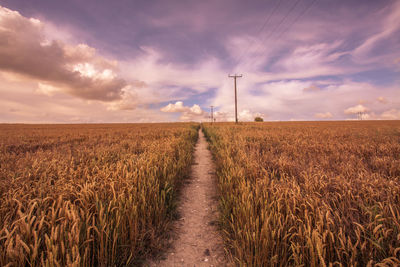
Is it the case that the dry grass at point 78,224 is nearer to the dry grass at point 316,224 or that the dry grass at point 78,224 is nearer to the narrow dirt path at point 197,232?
the narrow dirt path at point 197,232

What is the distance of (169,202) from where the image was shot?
373cm

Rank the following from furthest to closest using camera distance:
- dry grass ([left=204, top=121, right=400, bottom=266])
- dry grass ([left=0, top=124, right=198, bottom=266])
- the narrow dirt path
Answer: the narrow dirt path < dry grass ([left=204, top=121, right=400, bottom=266]) < dry grass ([left=0, top=124, right=198, bottom=266])

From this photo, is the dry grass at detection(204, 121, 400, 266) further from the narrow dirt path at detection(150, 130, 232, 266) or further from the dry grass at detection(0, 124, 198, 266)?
the dry grass at detection(0, 124, 198, 266)

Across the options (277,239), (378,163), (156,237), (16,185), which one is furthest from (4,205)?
(378,163)

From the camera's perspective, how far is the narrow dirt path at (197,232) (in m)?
2.46

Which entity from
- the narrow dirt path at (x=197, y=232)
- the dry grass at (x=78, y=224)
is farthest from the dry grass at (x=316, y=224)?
the dry grass at (x=78, y=224)

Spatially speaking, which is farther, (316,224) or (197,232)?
(197,232)

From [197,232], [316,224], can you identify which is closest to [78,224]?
[197,232]

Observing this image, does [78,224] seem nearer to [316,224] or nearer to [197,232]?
[197,232]

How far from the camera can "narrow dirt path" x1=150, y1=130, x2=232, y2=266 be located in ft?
8.06

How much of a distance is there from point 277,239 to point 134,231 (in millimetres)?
2073

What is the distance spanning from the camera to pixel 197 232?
3.13 m

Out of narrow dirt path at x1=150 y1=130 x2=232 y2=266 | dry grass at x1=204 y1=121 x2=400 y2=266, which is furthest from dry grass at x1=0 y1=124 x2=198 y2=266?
dry grass at x1=204 y1=121 x2=400 y2=266

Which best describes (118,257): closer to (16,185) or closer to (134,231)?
(134,231)
